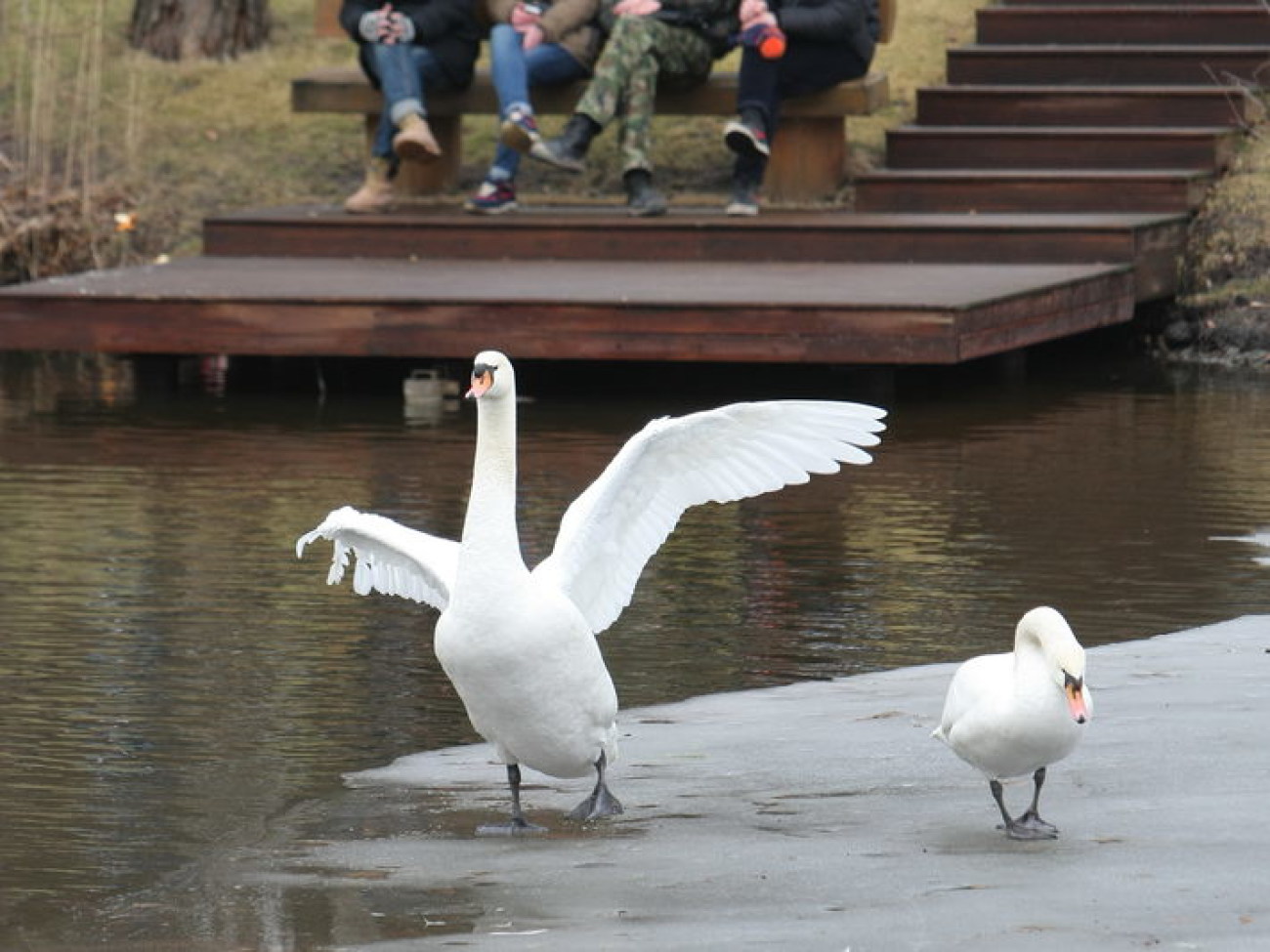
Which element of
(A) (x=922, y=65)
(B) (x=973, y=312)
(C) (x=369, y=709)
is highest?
(A) (x=922, y=65)

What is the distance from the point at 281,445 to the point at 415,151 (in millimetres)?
3015

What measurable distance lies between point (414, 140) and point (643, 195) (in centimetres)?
122

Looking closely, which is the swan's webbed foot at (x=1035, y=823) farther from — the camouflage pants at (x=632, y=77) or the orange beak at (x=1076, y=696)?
the camouflage pants at (x=632, y=77)

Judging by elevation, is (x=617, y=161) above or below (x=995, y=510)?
above

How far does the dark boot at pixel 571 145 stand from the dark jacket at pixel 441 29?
1019 millimetres

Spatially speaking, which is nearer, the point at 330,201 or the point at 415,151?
the point at 415,151

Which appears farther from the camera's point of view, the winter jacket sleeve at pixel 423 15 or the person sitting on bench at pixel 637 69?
the winter jacket sleeve at pixel 423 15

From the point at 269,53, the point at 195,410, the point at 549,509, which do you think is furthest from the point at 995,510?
the point at 269,53

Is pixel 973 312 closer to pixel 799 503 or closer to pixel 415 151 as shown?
pixel 799 503

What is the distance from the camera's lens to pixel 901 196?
583 inches

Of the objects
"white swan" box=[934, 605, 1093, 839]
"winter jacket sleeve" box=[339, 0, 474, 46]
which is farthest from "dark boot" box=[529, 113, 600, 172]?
"white swan" box=[934, 605, 1093, 839]

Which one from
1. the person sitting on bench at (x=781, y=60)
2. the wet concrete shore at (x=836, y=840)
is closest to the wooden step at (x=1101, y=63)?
the person sitting on bench at (x=781, y=60)

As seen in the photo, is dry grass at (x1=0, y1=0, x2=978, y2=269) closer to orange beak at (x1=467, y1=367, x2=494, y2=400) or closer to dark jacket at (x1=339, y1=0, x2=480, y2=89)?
dark jacket at (x1=339, y1=0, x2=480, y2=89)

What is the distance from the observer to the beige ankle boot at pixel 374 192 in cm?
1492
